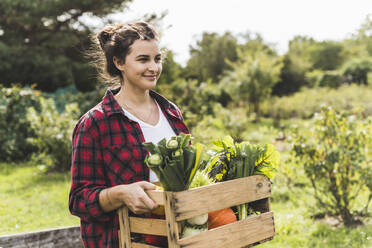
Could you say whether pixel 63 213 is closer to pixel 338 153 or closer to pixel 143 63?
pixel 338 153

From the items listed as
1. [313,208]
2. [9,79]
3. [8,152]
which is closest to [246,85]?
[9,79]

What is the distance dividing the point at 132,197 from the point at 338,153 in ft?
13.1

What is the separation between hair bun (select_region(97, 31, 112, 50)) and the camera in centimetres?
218

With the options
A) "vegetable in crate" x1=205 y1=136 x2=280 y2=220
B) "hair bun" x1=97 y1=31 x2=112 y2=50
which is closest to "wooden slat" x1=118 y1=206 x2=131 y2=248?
"vegetable in crate" x1=205 y1=136 x2=280 y2=220

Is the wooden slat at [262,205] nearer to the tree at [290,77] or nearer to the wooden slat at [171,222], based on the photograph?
the wooden slat at [171,222]

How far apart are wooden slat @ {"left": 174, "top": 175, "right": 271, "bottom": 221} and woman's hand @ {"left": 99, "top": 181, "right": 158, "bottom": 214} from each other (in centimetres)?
14

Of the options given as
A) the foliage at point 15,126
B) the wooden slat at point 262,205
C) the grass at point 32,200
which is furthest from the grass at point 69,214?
the wooden slat at point 262,205

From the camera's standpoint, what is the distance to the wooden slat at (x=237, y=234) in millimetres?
1494

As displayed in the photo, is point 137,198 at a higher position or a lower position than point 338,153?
higher

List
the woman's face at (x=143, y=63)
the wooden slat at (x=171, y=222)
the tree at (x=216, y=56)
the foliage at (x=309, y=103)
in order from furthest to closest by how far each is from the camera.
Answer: the tree at (x=216, y=56)
the foliage at (x=309, y=103)
the woman's face at (x=143, y=63)
the wooden slat at (x=171, y=222)

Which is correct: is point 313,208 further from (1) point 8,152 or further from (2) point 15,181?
(1) point 8,152

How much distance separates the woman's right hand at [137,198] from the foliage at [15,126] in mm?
8925

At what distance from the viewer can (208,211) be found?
1525 mm

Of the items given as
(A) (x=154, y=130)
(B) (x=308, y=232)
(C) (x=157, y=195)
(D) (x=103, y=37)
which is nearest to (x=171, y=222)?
(C) (x=157, y=195)
